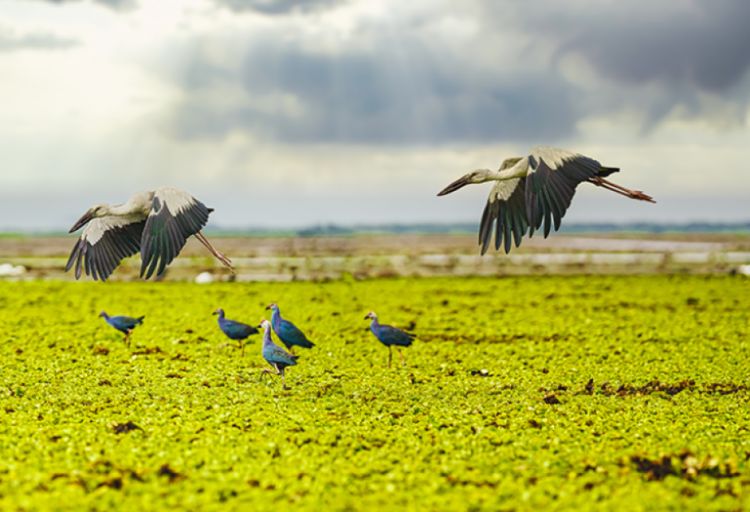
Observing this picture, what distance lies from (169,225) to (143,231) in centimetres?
30

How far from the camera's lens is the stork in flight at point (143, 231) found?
28.7ft

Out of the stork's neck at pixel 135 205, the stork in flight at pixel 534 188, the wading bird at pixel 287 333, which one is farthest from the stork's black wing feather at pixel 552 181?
the wading bird at pixel 287 333

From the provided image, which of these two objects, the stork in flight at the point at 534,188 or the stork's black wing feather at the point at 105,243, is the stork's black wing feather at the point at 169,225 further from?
the stork in flight at the point at 534,188

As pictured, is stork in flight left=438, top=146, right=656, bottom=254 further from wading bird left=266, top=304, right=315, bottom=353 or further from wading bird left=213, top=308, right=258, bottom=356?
wading bird left=213, top=308, right=258, bottom=356

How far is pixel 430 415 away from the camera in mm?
10156

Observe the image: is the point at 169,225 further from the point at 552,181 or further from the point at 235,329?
the point at 235,329

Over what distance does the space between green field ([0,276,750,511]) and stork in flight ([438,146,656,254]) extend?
2319 millimetres

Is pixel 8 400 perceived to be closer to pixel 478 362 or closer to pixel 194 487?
pixel 194 487

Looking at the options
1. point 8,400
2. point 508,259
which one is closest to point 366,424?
point 8,400

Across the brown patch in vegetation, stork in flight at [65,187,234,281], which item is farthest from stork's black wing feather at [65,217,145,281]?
the brown patch in vegetation

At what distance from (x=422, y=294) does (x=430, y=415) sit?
1548 centimetres

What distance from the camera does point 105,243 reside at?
10.2m

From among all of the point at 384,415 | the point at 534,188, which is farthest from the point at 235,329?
the point at 534,188

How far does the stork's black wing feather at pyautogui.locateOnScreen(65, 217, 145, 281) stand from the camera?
10.1m
